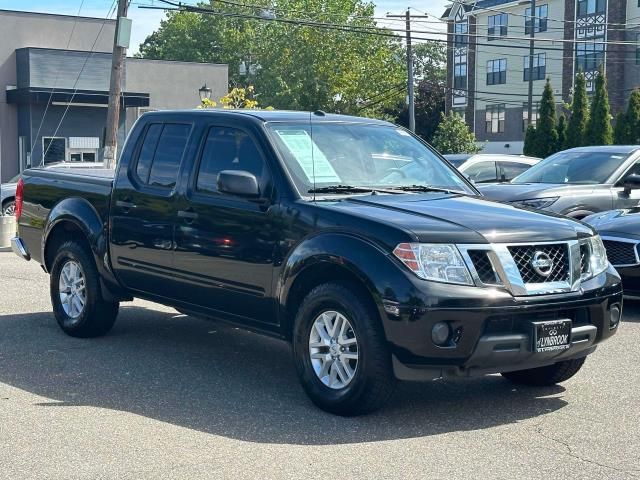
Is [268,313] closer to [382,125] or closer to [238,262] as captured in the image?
[238,262]

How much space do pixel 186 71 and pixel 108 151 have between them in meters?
21.4

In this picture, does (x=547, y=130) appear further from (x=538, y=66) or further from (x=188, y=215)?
(x=188, y=215)

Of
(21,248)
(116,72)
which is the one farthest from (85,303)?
(116,72)

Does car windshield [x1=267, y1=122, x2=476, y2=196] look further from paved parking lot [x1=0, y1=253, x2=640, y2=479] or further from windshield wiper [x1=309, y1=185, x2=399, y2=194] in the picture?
paved parking lot [x1=0, y1=253, x2=640, y2=479]

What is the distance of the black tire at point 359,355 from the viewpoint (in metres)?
6.17

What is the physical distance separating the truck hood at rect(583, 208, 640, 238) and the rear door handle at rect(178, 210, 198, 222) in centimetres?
484

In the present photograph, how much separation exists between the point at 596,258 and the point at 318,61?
68.4 meters

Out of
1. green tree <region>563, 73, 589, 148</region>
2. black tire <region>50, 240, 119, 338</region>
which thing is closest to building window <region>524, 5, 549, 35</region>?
green tree <region>563, 73, 589, 148</region>

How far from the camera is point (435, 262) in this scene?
6086 mm

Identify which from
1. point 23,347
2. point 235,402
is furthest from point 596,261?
point 23,347

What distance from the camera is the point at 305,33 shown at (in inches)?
2862

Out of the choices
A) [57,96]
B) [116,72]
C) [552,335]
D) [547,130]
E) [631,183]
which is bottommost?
[552,335]

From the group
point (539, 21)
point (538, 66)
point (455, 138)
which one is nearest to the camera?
point (455, 138)

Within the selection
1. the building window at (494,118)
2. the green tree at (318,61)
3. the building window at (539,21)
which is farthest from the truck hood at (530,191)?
the green tree at (318,61)
